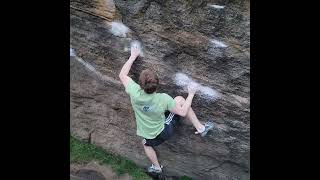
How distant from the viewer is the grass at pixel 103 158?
8.62 metres

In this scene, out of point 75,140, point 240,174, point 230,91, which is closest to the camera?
point 230,91

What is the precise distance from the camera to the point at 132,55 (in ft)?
26.5

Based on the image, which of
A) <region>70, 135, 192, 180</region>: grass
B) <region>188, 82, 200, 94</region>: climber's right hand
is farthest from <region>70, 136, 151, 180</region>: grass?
<region>188, 82, 200, 94</region>: climber's right hand

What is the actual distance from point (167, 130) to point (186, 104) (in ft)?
1.40

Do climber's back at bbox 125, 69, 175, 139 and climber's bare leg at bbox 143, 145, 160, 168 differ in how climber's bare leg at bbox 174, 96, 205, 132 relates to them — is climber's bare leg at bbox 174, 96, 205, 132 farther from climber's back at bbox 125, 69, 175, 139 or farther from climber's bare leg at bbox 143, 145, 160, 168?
climber's bare leg at bbox 143, 145, 160, 168

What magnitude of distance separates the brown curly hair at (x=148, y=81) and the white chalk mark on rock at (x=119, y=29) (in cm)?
68

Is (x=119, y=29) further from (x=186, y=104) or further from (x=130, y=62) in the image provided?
(x=186, y=104)

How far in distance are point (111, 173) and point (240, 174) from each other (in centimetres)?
168

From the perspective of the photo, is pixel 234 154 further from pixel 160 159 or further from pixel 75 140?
pixel 75 140

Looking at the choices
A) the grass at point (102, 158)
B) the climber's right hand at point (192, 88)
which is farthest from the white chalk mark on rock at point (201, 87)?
the grass at point (102, 158)

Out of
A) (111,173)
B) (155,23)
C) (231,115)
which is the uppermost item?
(155,23)

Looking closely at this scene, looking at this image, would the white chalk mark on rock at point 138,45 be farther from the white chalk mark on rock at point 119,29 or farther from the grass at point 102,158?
the grass at point 102,158

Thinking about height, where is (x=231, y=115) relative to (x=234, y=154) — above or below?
above

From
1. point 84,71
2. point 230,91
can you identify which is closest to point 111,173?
point 84,71
